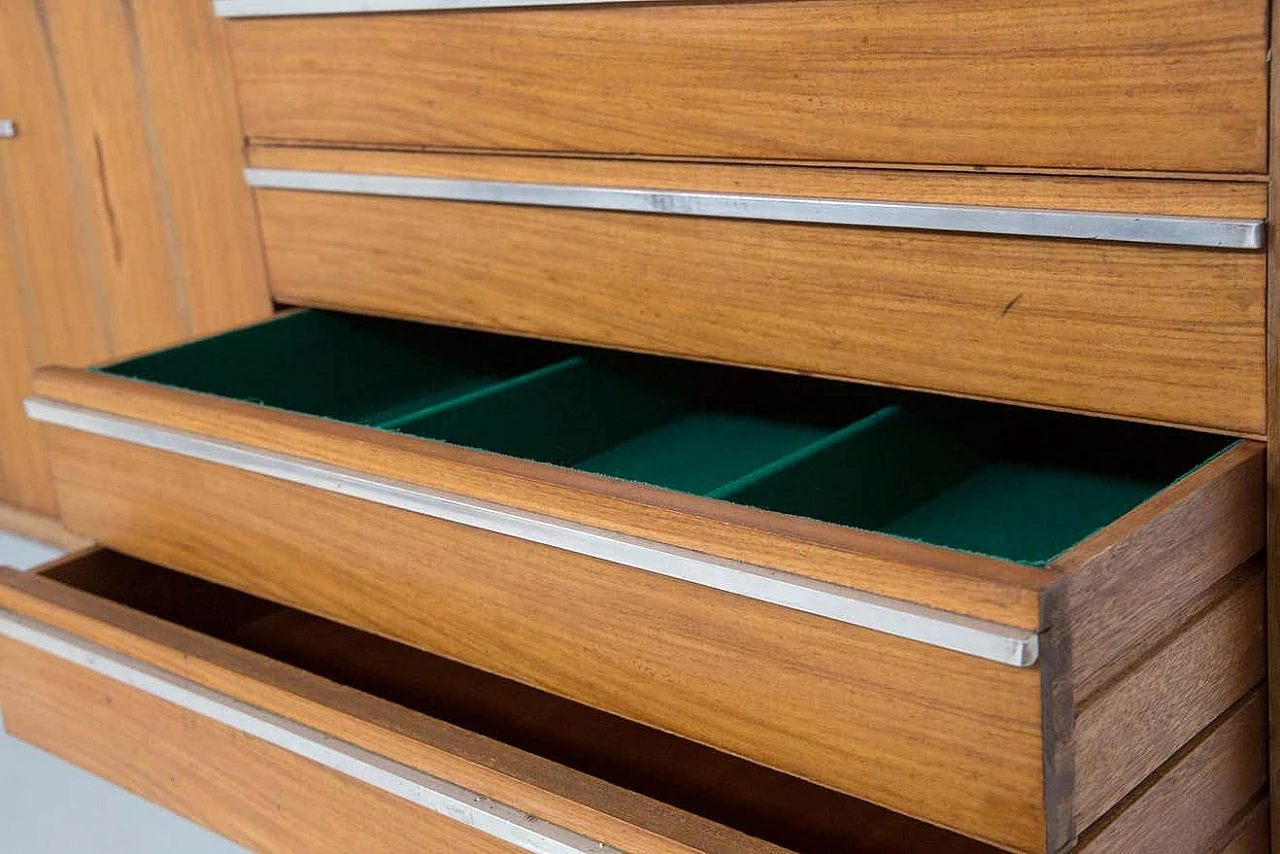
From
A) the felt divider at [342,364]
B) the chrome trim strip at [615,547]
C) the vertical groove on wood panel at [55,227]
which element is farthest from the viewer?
the vertical groove on wood panel at [55,227]

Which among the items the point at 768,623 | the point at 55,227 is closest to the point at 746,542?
the point at 768,623

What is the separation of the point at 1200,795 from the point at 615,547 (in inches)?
15.1

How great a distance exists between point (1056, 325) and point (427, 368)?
758mm

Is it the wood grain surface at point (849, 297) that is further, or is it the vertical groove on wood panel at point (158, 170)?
the vertical groove on wood panel at point (158, 170)

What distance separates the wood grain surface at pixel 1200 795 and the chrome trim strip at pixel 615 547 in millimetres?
144

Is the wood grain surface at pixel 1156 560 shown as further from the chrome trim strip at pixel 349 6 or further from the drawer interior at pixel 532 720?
the chrome trim strip at pixel 349 6

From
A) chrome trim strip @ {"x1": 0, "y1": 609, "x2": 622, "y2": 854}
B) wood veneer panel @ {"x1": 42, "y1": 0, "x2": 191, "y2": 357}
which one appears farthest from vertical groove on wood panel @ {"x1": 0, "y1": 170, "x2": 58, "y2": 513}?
chrome trim strip @ {"x1": 0, "y1": 609, "x2": 622, "y2": 854}

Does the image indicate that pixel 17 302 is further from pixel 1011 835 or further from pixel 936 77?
pixel 1011 835

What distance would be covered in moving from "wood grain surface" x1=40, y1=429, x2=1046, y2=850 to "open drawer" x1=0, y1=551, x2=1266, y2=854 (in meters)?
0.06

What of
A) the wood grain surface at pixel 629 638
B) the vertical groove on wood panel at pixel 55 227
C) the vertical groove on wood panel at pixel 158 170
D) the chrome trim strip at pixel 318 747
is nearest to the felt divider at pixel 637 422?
the wood grain surface at pixel 629 638

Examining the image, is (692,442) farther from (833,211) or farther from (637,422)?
(833,211)

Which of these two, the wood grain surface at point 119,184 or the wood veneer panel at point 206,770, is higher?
the wood grain surface at point 119,184

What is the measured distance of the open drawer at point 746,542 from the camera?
2.57ft

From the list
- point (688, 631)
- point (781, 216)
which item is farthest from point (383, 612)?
point (781, 216)
